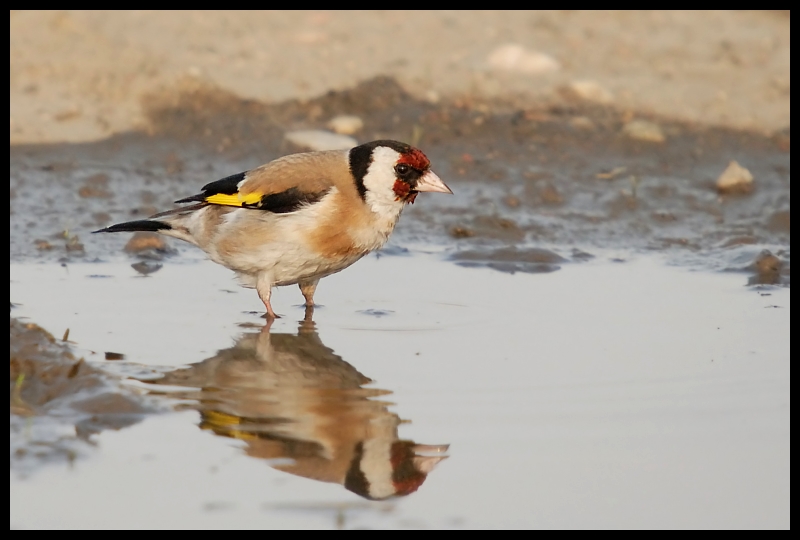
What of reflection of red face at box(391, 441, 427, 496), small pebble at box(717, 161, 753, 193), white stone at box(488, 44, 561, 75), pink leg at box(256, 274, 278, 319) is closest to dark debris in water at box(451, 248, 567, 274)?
pink leg at box(256, 274, 278, 319)

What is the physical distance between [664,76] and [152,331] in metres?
6.71

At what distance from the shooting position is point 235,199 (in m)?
6.85

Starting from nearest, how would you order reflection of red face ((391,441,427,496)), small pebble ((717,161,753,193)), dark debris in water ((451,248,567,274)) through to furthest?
reflection of red face ((391,441,427,496)) < dark debris in water ((451,248,567,274)) < small pebble ((717,161,753,193))

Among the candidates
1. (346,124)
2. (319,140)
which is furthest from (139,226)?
(346,124)

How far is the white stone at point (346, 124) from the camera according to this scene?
10.1 metres

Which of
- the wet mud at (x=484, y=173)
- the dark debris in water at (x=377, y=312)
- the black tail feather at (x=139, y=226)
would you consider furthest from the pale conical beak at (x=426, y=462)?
the wet mud at (x=484, y=173)

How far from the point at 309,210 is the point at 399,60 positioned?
507 centimetres

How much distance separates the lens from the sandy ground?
10.5 metres

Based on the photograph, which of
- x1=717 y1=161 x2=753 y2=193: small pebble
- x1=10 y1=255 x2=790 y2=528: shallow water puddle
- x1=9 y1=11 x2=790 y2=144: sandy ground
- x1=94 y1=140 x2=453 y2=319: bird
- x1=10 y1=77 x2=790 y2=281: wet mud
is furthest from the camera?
x1=9 y1=11 x2=790 y2=144: sandy ground

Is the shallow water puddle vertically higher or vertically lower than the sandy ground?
lower

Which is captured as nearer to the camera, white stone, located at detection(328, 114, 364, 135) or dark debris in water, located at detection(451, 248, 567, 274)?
dark debris in water, located at detection(451, 248, 567, 274)

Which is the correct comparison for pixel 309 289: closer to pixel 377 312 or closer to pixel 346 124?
pixel 377 312

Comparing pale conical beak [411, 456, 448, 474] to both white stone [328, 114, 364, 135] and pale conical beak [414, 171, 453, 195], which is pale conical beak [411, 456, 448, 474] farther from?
white stone [328, 114, 364, 135]
